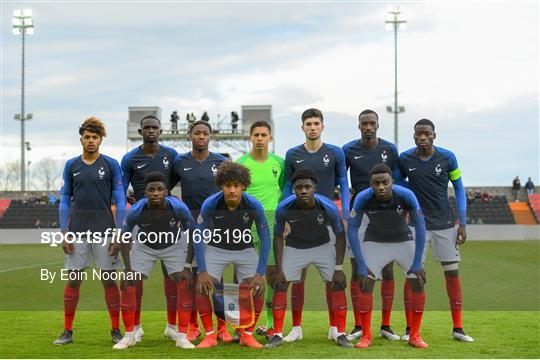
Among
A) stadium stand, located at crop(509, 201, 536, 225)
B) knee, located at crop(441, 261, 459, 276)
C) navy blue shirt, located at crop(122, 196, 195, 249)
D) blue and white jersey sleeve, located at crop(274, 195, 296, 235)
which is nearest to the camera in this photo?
blue and white jersey sleeve, located at crop(274, 195, 296, 235)

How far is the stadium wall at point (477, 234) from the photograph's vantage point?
31531mm

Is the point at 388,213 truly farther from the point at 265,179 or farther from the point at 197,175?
the point at 197,175

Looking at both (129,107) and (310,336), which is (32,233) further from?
(310,336)

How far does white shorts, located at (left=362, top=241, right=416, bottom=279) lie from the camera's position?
719cm

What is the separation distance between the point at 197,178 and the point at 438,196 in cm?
265

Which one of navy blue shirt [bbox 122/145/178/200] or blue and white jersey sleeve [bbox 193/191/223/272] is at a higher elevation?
navy blue shirt [bbox 122/145/178/200]

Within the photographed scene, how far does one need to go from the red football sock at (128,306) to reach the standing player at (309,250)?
1462 millimetres

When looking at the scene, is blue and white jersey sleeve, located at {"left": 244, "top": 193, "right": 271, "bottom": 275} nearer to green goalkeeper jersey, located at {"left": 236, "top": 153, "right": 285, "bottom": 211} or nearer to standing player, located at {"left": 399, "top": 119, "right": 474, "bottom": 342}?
green goalkeeper jersey, located at {"left": 236, "top": 153, "right": 285, "bottom": 211}

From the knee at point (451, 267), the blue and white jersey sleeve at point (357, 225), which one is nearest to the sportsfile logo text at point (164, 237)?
the blue and white jersey sleeve at point (357, 225)

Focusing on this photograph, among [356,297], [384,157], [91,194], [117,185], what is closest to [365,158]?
[384,157]

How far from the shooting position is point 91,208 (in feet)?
24.3

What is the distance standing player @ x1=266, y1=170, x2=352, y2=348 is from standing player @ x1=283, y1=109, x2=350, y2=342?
316mm

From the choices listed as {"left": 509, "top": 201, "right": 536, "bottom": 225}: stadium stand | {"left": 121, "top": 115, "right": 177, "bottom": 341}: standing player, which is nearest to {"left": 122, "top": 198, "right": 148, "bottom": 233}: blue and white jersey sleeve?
{"left": 121, "top": 115, "right": 177, "bottom": 341}: standing player

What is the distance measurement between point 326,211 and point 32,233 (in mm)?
27692
